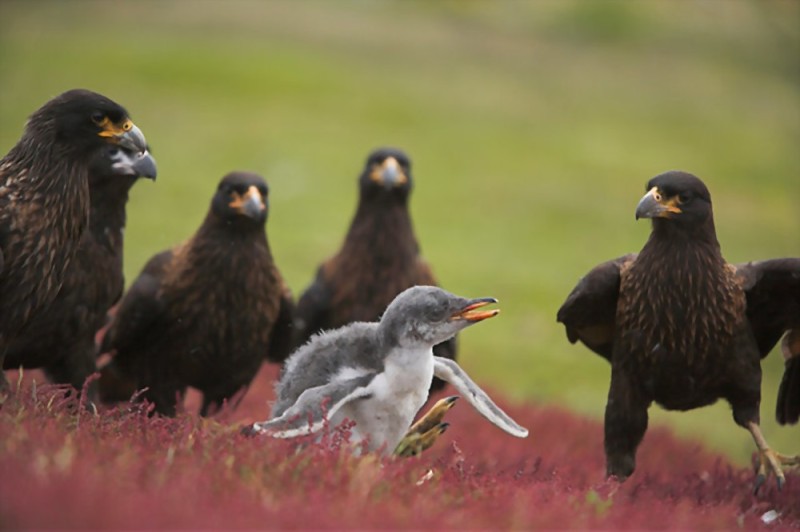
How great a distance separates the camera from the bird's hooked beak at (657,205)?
673 centimetres

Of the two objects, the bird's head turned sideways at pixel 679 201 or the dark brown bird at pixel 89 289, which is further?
the dark brown bird at pixel 89 289

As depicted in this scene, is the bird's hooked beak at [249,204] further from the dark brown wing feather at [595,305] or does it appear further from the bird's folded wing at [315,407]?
the bird's folded wing at [315,407]

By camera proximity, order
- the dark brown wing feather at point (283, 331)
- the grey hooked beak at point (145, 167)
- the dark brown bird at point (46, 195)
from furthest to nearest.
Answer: the dark brown wing feather at point (283, 331), the grey hooked beak at point (145, 167), the dark brown bird at point (46, 195)

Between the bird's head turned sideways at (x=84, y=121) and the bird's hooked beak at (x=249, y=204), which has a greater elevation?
the bird's head turned sideways at (x=84, y=121)

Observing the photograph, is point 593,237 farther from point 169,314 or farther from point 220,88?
point 169,314

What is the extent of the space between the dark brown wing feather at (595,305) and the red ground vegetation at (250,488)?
1237 mm

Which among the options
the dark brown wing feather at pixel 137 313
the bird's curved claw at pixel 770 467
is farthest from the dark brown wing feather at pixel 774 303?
the dark brown wing feather at pixel 137 313

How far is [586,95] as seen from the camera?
1572 inches

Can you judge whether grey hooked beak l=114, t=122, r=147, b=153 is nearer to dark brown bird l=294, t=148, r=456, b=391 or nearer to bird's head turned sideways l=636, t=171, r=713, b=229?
bird's head turned sideways l=636, t=171, r=713, b=229

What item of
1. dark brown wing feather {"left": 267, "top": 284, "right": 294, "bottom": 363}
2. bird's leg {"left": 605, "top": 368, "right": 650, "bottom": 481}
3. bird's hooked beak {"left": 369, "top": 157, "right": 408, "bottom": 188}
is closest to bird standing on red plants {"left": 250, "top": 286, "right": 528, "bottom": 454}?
bird's leg {"left": 605, "top": 368, "right": 650, "bottom": 481}

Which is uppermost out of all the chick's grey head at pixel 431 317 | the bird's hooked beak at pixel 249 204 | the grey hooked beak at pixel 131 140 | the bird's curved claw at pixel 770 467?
the grey hooked beak at pixel 131 140

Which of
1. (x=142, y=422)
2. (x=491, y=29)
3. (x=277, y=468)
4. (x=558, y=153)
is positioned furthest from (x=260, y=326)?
(x=491, y=29)

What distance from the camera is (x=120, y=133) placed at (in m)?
6.17

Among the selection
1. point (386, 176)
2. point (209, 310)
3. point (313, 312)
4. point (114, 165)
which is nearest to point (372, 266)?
point (313, 312)
